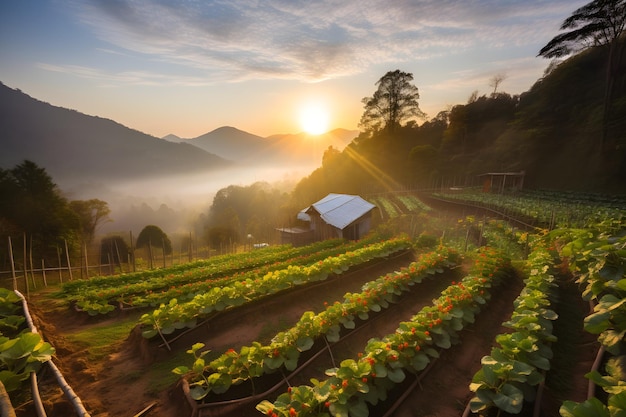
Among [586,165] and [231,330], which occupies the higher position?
[586,165]

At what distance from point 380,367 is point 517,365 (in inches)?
86.1

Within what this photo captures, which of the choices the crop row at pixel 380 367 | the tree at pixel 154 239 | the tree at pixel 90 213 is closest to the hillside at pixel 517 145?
the tree at pixel 154 239

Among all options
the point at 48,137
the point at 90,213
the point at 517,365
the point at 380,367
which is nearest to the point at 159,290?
the point at 380,367

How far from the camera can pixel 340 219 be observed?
25875 millimetres

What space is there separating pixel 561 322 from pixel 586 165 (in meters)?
41.5

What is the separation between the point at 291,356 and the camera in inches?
224

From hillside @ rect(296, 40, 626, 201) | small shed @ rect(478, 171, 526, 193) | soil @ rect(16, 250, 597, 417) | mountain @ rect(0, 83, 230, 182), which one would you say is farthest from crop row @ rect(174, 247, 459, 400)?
mountain @ rect(0, 83, 230, 182)

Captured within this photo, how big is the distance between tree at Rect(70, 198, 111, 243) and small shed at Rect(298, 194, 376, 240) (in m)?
37.5

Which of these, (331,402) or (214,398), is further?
(214,398)

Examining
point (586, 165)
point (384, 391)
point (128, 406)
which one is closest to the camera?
point (384, 391)

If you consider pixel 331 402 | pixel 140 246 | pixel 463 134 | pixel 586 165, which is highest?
pixel 463 134

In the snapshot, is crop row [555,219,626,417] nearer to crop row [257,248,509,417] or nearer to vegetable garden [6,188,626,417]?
vegetable garden [6,188,626,417]

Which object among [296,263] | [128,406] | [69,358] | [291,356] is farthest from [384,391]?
[296,263]

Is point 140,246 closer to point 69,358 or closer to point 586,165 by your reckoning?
point 69,358
